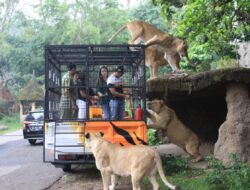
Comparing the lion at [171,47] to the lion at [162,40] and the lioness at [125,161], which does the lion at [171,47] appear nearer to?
the lion at [162,40]

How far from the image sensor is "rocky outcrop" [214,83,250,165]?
414 inches

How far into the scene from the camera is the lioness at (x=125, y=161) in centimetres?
814

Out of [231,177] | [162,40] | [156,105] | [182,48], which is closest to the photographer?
[231,177]

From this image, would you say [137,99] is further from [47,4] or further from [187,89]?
[47,4]

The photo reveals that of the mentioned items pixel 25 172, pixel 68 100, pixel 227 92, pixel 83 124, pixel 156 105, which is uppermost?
pixel 227 92

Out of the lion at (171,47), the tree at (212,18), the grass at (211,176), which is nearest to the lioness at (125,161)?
the grass at (211,176)

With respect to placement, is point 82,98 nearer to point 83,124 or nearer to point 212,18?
point 83,124

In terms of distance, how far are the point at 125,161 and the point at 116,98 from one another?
6.88ft

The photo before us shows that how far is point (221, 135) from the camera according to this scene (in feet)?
35.4

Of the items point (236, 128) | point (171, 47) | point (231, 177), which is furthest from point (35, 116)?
point (231, 177)

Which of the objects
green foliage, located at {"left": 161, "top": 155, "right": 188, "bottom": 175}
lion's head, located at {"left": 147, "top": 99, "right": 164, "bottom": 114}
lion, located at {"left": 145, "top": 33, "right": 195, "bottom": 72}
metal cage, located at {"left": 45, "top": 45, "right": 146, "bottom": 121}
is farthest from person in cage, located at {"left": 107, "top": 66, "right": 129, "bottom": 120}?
lion, located at {"left": 145, "top": 33, "right": 195, "bottom": 72}

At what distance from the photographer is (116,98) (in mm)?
10203

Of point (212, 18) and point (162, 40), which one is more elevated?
point (212, 18)

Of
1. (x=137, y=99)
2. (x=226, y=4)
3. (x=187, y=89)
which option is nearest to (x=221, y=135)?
(x=187, y=89)
